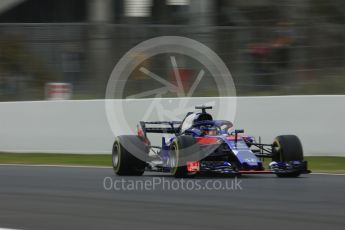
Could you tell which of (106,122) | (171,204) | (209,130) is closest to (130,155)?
(209,130)

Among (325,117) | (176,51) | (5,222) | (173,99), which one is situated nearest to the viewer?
(5,222)

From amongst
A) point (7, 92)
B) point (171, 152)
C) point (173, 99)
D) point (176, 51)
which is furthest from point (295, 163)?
point (7, 92)

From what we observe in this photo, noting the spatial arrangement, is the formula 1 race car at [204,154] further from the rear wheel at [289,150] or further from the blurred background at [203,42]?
the blurred background at [203,42]

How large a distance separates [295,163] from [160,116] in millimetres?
5618

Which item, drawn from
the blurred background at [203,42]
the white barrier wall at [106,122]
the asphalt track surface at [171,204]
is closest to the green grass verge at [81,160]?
the white barrier wall at [106,122]

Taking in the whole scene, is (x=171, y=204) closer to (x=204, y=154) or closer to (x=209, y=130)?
(x=204, y=154)

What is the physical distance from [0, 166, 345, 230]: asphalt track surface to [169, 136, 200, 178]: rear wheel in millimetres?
207

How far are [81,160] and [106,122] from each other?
1156mm

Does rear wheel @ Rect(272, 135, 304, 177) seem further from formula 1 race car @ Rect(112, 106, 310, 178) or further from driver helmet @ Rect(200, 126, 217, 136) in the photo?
driver helmet @ Rect(200, 126, 217, 136)

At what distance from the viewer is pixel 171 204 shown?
894 cm

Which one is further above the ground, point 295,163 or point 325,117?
point 325,117

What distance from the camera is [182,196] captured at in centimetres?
970

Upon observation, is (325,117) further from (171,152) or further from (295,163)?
(171,152)

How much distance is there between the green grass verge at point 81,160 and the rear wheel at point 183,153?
316cm
